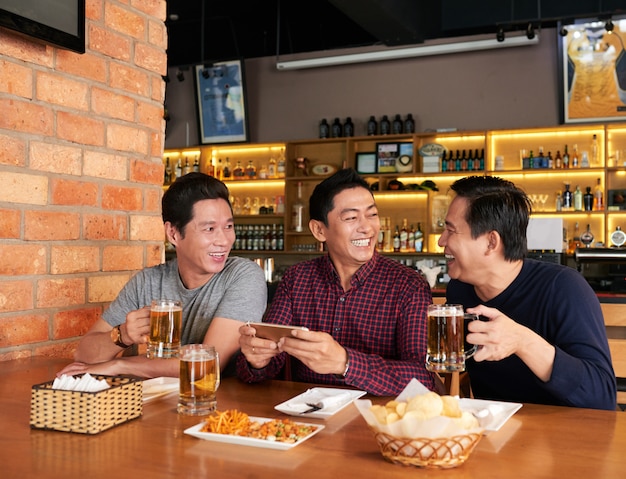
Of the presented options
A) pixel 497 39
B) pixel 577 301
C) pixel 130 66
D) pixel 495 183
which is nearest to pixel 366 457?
pixel 577 301

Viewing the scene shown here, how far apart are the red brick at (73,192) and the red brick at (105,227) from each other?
0.20 ft

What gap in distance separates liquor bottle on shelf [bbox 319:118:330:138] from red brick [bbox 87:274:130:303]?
5057 mm

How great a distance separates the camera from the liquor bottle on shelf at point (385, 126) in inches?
288

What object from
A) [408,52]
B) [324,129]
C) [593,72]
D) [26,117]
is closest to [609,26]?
[593,72]

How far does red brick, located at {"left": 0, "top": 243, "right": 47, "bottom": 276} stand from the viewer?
2.26m

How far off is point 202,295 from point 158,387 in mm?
655

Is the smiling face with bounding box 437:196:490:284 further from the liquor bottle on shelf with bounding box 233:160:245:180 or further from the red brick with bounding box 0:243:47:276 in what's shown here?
the liquor bottle on shelf with bounding box 233:160:245:180

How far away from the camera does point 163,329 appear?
179 cm

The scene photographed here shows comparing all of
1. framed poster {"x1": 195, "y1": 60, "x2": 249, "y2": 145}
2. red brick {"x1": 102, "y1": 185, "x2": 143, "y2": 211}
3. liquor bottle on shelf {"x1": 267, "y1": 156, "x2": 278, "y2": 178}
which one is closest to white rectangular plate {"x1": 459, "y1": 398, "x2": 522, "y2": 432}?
red brick {"x1": 102, "y1": 185, "x2": 143, "y2": 211}

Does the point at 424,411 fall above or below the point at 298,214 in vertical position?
below

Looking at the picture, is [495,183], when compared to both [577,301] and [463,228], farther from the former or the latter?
[577,301]

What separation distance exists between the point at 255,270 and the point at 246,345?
51 cm

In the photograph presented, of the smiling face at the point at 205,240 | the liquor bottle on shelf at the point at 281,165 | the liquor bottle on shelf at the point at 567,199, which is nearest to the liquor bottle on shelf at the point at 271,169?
the liquor bottle on shelf at the point at 281,165

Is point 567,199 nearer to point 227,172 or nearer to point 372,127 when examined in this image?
point 372,127
